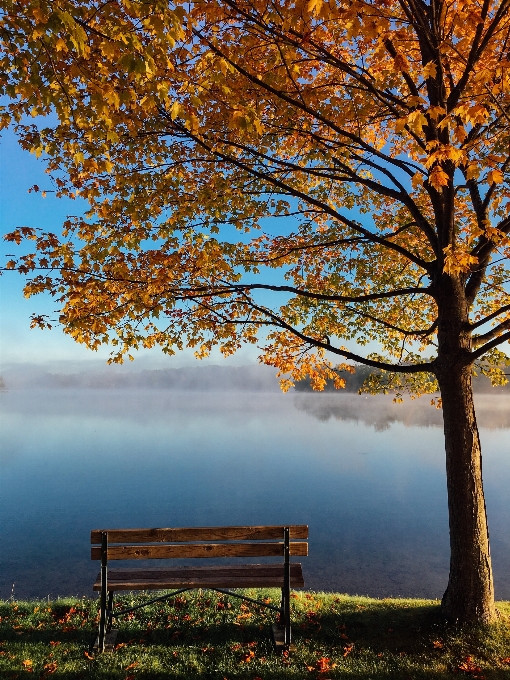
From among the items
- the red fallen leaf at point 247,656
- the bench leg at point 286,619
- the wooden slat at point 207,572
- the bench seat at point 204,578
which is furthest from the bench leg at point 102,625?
the bench leg at point 286,619

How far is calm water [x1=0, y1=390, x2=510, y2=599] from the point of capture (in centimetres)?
1495

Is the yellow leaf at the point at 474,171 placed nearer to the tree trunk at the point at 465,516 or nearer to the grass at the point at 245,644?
the tree trunk at the point at 465,516

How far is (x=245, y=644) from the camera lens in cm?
618

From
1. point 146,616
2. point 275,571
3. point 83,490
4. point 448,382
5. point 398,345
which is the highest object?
point 398,345

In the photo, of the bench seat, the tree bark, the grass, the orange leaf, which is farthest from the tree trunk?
the orange leaf

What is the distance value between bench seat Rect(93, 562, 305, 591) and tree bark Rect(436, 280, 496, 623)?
235 cm

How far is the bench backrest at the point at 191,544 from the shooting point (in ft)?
20.5

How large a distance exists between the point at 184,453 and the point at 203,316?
32802 millimetres

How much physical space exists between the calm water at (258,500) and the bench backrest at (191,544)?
807 cm

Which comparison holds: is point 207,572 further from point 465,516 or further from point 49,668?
point 465,516

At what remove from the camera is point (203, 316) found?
9.23 m

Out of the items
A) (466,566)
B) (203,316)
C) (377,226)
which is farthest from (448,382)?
(377,226)

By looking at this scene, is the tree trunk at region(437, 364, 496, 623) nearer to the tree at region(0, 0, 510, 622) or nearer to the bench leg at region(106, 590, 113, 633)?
the tree at region(0, 0, 510, 622)

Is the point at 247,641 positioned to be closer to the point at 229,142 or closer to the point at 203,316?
the point at 203,316
